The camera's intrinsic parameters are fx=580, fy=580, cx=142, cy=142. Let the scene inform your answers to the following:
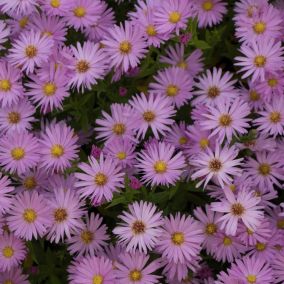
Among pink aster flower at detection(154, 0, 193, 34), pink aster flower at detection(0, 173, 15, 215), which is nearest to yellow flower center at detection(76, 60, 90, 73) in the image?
pink aster flower at detection(154, 0, 193, 34)

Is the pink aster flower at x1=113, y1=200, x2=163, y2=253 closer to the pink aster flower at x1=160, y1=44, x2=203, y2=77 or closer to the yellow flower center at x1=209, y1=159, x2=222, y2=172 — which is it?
the yellow flower center at x1=209, y1=159, x2=222, y2=172

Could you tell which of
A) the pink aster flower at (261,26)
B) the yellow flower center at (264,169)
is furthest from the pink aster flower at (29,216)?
the pink aster flower at (261,26)

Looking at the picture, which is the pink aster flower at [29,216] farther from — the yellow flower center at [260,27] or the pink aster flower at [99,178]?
the yellow flower center at [260,27]

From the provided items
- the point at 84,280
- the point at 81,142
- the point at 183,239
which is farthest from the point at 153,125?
the point at 84,280

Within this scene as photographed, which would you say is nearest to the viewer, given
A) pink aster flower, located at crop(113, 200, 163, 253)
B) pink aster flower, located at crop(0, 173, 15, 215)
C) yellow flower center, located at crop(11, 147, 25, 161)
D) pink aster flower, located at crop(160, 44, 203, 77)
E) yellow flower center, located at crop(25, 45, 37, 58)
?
pink aster flower, located at crop(113, 200, 163, 253)

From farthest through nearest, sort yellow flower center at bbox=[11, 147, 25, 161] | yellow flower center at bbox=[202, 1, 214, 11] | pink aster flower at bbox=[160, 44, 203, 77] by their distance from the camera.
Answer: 1. yellow flower center at bbox=[202, 1, 214, 11]
2. pink aster flower at bbox=[160, 44, 203, 77]
3. yellow flower center at bbox=[11, 147, 25, 161]
